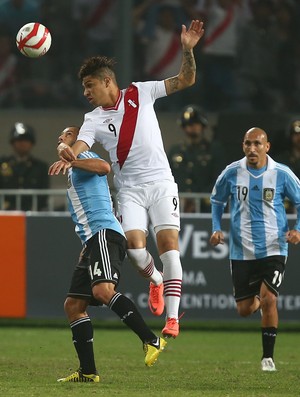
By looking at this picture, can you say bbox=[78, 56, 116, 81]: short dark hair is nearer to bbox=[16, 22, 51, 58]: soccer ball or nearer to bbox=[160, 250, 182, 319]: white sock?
bbox=[16, 22, 51, 58]: soccer ball

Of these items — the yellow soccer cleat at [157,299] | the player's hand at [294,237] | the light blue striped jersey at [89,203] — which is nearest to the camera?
the light blue striped jersey at [89,203]

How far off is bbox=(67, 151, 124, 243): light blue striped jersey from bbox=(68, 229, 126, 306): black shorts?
72 mm

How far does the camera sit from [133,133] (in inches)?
388

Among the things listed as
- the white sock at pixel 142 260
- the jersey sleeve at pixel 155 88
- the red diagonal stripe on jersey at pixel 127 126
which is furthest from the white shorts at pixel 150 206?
the jersey sleeve at pixel 155 88

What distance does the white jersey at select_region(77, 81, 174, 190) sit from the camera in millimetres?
9836

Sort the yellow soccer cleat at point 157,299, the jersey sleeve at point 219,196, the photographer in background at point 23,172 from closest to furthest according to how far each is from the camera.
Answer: the yellow soccer cleat at point 157,299 < the jersey sleeve at point 219,196 < the photographer in background at point 23,172

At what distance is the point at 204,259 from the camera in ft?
47.3

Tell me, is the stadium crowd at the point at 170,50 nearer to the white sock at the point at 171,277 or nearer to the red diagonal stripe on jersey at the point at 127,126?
the red diagonal stripe on jersey at the point at 127,126

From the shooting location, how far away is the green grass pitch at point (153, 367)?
28.1ft

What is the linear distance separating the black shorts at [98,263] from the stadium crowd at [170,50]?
939 cm

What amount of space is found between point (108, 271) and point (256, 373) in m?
1.97

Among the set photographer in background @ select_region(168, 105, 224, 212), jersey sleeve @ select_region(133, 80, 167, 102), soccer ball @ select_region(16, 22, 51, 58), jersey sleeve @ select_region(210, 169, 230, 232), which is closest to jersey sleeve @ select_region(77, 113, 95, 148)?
jersey sleeve @ select_region(133, 80, 167, 102)

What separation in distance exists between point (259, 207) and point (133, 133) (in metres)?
1.57

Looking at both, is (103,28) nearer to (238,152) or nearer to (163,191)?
(238,152)
